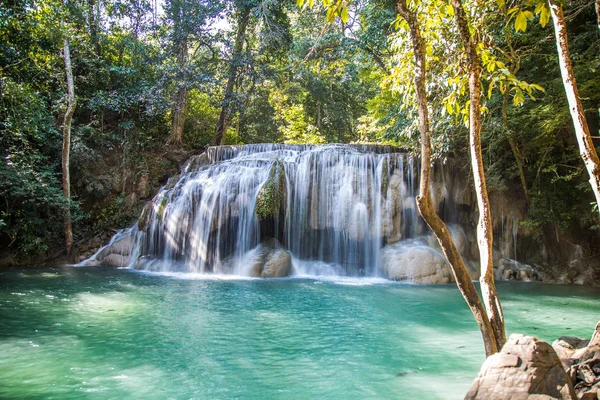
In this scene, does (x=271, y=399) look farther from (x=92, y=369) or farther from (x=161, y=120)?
(x=161, y=120)

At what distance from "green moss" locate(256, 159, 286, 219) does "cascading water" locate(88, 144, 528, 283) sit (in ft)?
0.10

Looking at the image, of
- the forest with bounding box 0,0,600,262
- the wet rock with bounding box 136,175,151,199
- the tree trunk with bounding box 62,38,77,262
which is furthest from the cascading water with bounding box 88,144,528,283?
the wet rock with bounding box 136,175,151,199

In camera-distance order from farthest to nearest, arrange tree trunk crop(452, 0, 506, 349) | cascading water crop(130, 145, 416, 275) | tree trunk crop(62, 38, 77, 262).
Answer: tree trunk crop(62, 38, 77, 262) → cascading water crop(130, 145, 416, 275) → tree trunk crop(452, 0, 506, 349)

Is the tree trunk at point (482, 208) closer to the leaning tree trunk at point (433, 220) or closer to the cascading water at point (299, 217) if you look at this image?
the leaning tree trunk at point (433, 220)

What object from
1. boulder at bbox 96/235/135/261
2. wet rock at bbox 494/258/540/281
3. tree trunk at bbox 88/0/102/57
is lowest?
wet rock at bbox 494/258/540/281

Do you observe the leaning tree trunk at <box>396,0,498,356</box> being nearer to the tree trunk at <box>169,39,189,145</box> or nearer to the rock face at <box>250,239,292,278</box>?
the rock face at <box>250,239,292,278</box>

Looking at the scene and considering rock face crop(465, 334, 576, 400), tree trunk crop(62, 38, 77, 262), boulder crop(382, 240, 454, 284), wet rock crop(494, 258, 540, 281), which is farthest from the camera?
tree trunk crop(62, 38, 77, 262)

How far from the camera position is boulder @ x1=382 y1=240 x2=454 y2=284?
33.2 feet

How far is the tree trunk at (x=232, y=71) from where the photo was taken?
16344 mm

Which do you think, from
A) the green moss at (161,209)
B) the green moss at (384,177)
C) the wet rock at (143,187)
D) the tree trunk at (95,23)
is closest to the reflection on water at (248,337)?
the green moss at (161,209)

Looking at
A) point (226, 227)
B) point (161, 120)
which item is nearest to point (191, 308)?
point (226, 227)

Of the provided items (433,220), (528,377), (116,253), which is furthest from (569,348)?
(116,253)

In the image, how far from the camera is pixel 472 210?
494 inches

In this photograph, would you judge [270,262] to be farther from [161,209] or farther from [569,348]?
[569,348]
